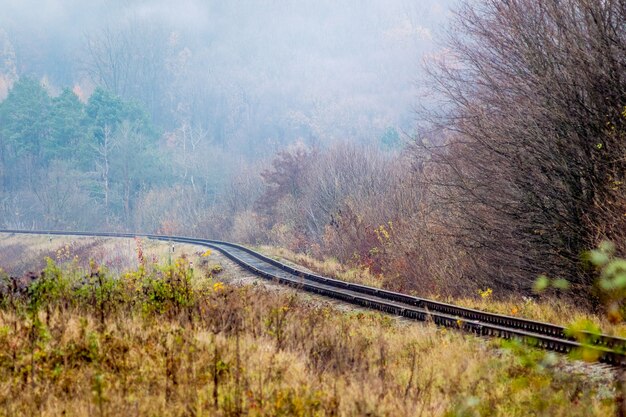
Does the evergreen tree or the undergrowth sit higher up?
the evergreen tree

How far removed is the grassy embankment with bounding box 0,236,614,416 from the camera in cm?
614

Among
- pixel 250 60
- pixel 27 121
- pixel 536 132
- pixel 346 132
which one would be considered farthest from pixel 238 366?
pixel 250 60

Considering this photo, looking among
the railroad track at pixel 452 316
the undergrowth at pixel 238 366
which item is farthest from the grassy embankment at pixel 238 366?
the railroad track at pixel 452 316

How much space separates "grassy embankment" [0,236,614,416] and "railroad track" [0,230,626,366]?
21.7 inches

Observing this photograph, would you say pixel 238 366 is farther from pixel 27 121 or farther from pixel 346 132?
pixel 346 132

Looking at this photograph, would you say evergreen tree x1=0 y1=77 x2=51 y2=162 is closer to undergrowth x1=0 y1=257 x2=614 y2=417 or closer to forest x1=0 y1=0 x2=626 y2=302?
forest x1=0 y1=0 x2=626 y2=302

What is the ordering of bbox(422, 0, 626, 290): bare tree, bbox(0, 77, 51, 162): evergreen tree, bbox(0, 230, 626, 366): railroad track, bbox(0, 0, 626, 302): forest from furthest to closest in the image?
1. bbox(0, 77, 51, 162): evergreen tree
2. bbox(0, 0, 626, 302): forest
3. bbox(422, 0, 626, 290): bare tree
4. bbox(0, 230, 626, 366): railroad track

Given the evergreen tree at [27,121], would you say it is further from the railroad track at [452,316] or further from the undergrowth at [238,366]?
the undergrowth at [238,366]

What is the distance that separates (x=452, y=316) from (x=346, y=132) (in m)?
73.1

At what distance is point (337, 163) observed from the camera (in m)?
36.5

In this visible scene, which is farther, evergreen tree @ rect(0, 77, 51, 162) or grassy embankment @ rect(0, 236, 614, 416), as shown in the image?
evergreen tree @ rect(0, 77, 51, 162)

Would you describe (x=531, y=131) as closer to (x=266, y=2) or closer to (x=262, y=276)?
(x=262, y=276)

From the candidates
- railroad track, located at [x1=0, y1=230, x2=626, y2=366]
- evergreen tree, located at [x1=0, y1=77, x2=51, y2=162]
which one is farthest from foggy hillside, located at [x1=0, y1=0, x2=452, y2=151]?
railroad track, located at [x1=0, y1=230, x2=626, y2=366]

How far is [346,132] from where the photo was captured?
8438 cm
